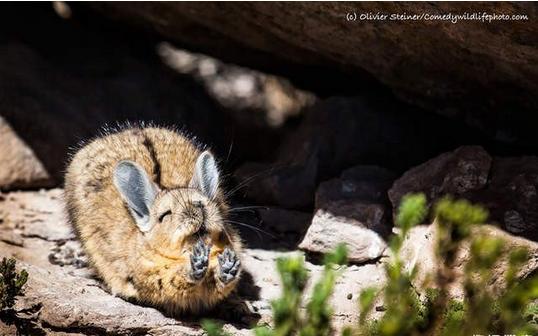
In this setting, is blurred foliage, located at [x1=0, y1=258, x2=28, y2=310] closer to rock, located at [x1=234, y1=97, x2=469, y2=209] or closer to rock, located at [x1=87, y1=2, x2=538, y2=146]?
rock, located at [x1=234, y1=97, x2=469, y2=209]

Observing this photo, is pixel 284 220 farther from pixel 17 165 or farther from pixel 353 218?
pixel 17 165

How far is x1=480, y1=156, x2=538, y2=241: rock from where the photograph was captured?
5.95 meters

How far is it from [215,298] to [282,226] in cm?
169

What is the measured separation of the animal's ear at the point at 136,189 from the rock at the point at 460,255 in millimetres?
1920

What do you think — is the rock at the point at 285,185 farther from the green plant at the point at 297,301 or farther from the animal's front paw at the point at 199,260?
the green plant at the point at 297,301

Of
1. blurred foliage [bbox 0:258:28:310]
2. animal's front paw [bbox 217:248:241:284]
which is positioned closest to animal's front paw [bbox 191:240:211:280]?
animal's front paw [bbox 217:248:241:284]

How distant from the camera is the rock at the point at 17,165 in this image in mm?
8008

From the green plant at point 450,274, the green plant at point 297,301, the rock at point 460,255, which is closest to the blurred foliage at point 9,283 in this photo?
the green plant at point 297,301

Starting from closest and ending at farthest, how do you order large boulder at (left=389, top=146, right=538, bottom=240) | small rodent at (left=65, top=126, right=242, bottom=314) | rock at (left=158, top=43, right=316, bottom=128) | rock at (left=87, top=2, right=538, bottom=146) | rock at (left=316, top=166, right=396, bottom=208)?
small rodent at (left=65, top=126, right=242, bottom=314)
rock at (left=87, top=2, right=538, bottom=146)
large boulder at (left=389, top=146, right=538, bottom=240)
rock at (left=316, top=166, right=396, bottom=208)
rock at (left=158, top=43, right=316, bottom=128)

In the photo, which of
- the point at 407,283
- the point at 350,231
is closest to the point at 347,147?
the point at 350,231

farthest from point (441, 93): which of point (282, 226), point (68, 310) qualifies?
point (68, 310)

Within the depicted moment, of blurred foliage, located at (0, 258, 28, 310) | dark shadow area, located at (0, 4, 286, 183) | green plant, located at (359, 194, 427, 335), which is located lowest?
blurred foliage, located at (0, 258, 28, 310)

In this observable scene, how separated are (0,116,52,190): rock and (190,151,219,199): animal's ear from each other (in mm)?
2589

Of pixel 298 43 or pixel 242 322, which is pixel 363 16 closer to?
pixel 298 43
